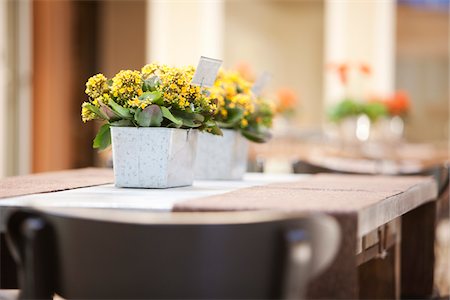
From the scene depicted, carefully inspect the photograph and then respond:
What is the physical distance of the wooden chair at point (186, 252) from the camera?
4.99ft

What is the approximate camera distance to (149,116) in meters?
2.48

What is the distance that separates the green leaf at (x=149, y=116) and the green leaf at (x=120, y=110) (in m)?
0.02

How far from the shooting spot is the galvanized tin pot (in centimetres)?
251

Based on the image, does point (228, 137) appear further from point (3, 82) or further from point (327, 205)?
point (3, 82)

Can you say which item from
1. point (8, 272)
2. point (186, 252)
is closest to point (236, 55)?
point (8, 272)

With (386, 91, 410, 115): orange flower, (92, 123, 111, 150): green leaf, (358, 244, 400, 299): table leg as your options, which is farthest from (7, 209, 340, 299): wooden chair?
(386, 91, 410, 115): orange flower

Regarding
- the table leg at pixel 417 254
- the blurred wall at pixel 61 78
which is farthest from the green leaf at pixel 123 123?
the blurred wall at pixel 61 78

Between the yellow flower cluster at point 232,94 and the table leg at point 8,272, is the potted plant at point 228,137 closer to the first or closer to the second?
the yellow flower cluster at point 232,94

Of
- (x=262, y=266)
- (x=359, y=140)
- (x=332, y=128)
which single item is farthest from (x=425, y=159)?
(x=262, y=266)

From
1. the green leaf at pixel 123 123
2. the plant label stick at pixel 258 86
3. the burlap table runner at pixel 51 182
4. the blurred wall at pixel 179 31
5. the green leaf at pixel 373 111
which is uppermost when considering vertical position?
the blurred wall at pixel 179 31

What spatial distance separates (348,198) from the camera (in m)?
2.18

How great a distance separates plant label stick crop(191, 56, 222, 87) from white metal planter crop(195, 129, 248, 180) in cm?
59

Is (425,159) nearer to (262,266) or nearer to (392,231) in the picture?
(392,231)

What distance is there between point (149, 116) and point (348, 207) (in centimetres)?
77
